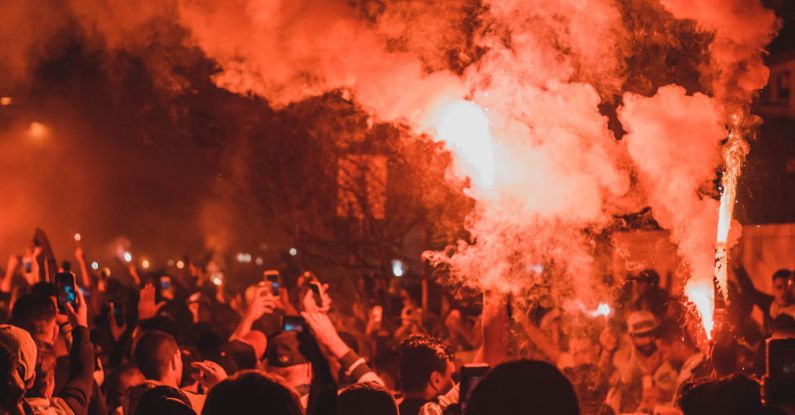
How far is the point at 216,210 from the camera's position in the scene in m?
31.9

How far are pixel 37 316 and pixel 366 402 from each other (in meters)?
2.33

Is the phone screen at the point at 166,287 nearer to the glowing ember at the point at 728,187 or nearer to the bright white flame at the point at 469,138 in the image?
the bright white flame at the point at 469,138

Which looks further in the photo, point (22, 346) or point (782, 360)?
point (22, 346)

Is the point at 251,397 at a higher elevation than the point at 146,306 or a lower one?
lower

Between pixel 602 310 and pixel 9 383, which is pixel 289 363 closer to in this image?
pixel 9 383

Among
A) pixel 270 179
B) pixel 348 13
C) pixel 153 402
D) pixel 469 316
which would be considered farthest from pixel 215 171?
pixel 153 402

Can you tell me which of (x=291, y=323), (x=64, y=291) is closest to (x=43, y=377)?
(x=64, y=291)

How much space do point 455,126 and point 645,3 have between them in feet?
5.97

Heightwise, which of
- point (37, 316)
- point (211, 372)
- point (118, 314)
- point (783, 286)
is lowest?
point (211, 372)

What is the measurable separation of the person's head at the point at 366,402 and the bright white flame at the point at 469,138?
3.32 metres

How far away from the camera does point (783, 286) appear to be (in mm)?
8297

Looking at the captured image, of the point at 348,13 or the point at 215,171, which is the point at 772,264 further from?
the point at 215,171

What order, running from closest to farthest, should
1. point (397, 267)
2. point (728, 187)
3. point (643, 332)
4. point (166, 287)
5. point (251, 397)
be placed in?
point (251, 397) < point (728, 187) < point (643, 332) < point (166, 287) < point (397, 267)

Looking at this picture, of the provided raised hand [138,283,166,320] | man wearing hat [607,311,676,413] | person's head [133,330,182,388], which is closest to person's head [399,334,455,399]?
person's head [133,330,182,388]
